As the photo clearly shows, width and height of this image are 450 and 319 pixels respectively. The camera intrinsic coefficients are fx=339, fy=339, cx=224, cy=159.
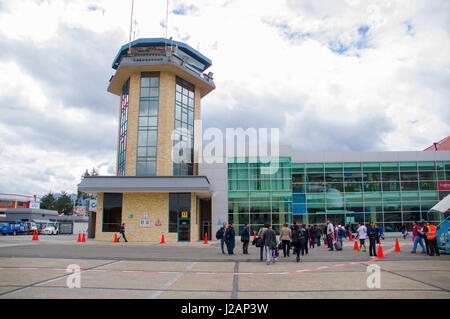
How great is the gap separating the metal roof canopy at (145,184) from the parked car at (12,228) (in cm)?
2118

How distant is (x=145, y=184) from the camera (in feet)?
89.9

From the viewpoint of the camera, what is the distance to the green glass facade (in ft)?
112

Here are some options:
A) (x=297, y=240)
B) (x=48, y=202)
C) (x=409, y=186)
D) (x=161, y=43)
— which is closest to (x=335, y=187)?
(x=409, y=186)

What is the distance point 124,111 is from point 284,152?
17120 mm

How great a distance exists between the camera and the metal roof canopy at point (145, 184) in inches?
1065

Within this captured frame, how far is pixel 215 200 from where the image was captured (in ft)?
110

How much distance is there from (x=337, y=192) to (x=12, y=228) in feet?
129

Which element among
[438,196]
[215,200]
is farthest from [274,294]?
[438,196]

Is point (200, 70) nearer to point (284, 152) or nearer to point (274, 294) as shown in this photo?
point (284, 152)

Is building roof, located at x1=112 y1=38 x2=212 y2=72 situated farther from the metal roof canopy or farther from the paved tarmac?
the paved tarmac

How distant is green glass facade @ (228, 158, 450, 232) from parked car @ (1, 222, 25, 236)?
28.3 meters

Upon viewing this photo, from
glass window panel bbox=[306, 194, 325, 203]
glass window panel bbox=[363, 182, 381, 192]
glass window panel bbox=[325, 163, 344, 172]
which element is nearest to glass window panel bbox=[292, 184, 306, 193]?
glass window panel bbox=[306, 194, 325, 203]

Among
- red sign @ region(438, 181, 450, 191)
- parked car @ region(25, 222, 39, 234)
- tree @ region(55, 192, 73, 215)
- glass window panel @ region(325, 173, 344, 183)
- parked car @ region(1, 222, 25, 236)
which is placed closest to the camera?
glass window panel @ region(325, 173, 344, 183)

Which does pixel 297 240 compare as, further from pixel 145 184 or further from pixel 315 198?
pixel 315 198
